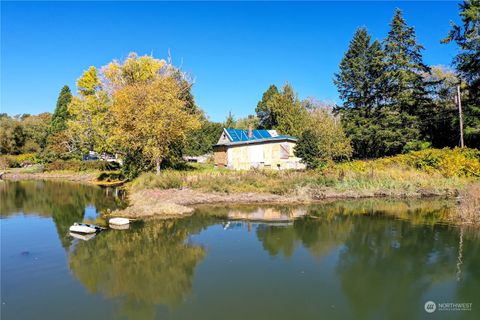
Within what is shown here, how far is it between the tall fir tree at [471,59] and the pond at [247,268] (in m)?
14.5

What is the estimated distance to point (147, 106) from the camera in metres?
Result: 24.8

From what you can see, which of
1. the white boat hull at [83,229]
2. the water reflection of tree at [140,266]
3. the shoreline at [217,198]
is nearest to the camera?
the water reflection of tree at [140,266]

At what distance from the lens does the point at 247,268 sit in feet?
32.6

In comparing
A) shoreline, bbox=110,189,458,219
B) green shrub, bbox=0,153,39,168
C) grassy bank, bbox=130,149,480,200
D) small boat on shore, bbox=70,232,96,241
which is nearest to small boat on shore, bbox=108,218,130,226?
small boat on shore, bbox=70,232,96,241

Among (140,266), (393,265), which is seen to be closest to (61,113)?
(140,266)

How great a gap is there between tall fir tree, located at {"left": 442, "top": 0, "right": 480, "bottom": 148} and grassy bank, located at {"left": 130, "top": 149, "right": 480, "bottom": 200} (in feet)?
10.4

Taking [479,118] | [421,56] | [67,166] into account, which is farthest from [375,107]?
[67,166]

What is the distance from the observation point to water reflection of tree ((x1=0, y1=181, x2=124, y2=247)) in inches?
709

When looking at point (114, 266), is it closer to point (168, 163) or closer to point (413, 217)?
point (413, 217)

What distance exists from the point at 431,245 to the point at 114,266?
976 cm

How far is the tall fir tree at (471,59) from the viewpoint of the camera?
85.0 feet

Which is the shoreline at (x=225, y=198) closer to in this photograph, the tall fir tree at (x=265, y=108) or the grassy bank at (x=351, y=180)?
the grassy bank at (x=351, y=180)

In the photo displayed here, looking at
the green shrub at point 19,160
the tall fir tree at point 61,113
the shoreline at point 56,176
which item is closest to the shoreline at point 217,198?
the shoreline at point 56,176

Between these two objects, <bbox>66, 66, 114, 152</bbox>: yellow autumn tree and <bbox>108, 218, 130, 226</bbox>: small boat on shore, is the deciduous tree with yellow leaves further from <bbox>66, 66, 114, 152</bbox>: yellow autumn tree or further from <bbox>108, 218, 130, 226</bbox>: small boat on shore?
<bbox>108, 218, 130, 226</bbox>: small boat on shore
